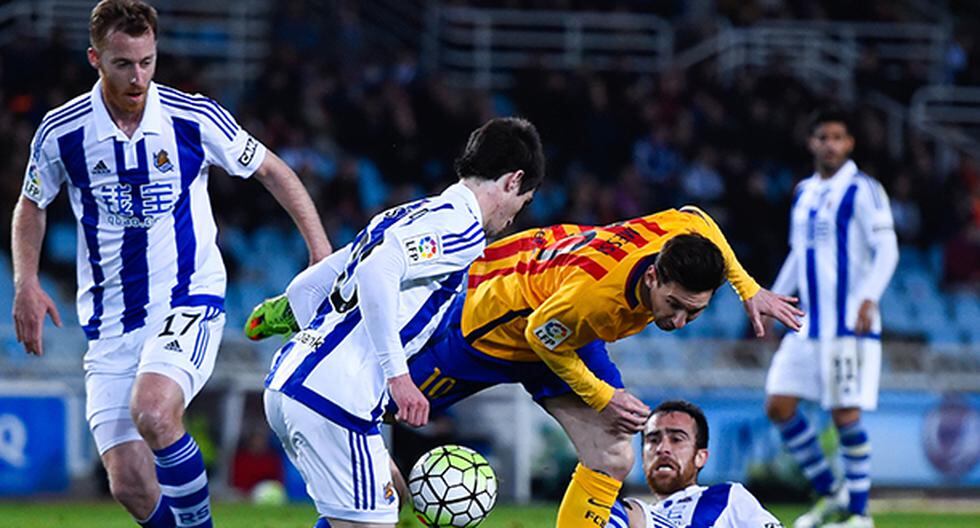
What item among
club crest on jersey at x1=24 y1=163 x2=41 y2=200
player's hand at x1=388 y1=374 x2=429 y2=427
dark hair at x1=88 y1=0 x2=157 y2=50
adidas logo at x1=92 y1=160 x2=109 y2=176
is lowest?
player's hand at x1=388 y1=374 x2=429 y2=427

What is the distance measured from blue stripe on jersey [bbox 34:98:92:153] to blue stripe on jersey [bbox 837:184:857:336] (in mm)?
5336

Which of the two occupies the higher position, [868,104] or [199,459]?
[868,104]

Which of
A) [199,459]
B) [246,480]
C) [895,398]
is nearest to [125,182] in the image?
[199,459]

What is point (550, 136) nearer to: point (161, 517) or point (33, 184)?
point (33, 184)

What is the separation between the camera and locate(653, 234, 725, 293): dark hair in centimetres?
554

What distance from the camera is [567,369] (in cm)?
618

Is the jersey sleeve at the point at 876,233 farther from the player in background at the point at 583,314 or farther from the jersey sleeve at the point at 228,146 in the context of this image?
the jersey sleeve at the point at 228,146

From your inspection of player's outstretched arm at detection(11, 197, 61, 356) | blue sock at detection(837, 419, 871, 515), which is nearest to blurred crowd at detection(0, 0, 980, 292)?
blue sock at detection(837, 419, 871, 515)

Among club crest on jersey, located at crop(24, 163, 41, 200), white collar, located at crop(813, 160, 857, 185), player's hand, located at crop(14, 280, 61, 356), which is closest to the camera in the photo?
player's hand, located at crop(14, 280, 61, 356)

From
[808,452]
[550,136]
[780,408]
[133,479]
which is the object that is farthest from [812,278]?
[550,136]

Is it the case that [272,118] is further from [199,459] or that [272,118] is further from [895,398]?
[199,459]

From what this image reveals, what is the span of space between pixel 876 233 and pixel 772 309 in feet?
13.4

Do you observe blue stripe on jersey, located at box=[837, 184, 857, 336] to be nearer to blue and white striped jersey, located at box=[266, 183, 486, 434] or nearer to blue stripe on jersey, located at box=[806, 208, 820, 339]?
blue stripe on jersey, located at box=[806, 208, 820, 339]

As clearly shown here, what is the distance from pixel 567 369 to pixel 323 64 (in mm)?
11960
